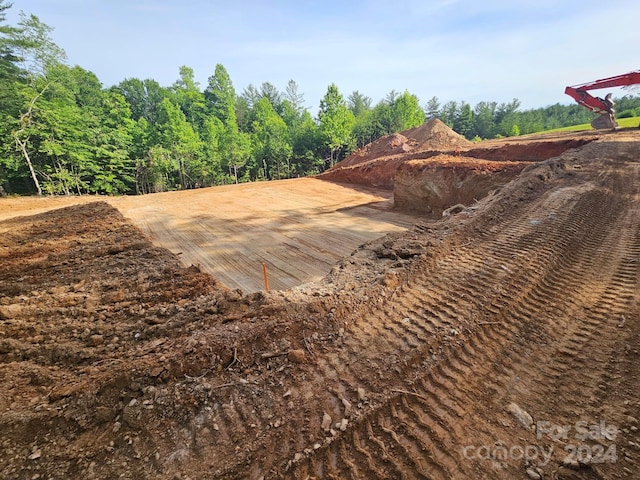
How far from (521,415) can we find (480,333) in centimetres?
103

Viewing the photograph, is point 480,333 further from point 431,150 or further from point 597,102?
point 597,102

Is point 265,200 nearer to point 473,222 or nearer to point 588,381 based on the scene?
point 473,222

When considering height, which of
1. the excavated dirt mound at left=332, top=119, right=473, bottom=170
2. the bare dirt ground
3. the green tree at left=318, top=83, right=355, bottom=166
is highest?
the green tree at left=318, top=83, right=355, bottom=166

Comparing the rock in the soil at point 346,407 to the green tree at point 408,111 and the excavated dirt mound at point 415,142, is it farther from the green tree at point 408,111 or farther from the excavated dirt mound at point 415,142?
the green tree at point 408,111

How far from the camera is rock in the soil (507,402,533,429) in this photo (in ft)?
8.44

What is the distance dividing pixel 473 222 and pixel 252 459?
6474 millimetres

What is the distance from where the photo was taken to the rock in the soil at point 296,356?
3.18 m

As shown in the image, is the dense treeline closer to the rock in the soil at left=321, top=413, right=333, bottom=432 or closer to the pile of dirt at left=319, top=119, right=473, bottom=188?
the pile of dirt at left=319, top=119, right=473, bottom=188

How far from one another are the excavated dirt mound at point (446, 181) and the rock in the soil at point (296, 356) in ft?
40.5

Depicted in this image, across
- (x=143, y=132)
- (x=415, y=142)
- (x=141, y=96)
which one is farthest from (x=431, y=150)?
(x=141, y=96)

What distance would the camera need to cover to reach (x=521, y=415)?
265cm

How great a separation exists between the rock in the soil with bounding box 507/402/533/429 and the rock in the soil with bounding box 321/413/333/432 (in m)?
1.67

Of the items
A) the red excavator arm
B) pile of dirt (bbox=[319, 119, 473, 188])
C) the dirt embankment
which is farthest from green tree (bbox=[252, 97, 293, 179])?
the red excavator arm

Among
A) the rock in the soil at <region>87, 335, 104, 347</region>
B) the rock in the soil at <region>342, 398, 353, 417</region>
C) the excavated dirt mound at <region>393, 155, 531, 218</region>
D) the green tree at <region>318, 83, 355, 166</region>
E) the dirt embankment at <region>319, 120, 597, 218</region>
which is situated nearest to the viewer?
the rock in the soil at <region>342, 398, 353, 417</region>
